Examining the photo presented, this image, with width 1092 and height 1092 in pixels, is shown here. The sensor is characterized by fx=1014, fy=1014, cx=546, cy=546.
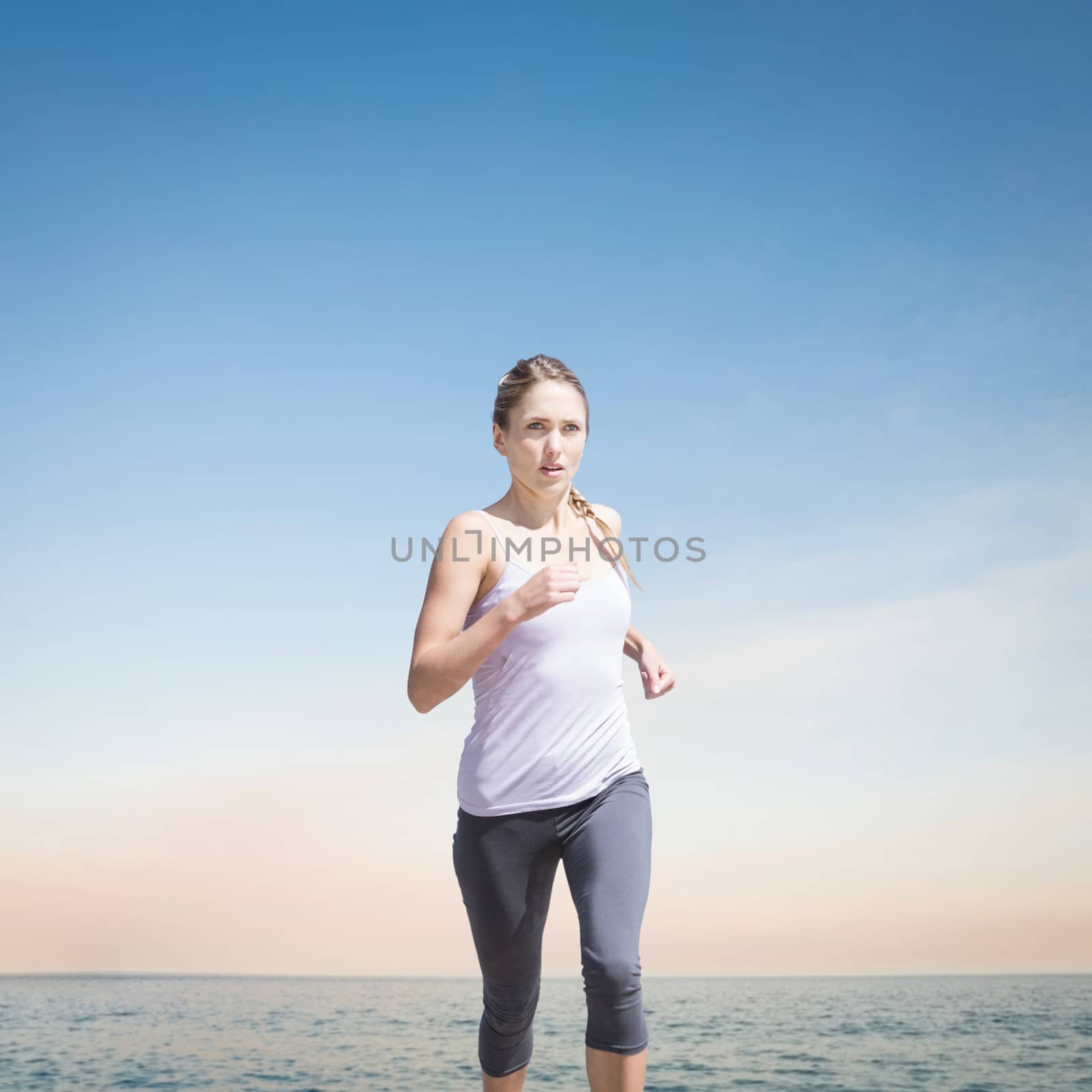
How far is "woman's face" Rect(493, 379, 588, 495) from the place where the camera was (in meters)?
2.96

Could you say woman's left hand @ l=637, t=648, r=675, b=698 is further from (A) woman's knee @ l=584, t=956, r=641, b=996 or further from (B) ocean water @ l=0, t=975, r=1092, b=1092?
(B) ocean water @ l=0, t=975, r=1092, b=1092

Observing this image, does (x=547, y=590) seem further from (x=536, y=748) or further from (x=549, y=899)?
(x=549, y=899)

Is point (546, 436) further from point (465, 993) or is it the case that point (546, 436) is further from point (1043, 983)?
point (1043, 983)

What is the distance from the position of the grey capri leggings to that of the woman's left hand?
37 centimetres

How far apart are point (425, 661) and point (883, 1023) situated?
538 inches

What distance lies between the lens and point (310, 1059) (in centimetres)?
1041

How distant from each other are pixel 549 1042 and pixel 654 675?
9.61 meters

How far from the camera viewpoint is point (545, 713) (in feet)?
9.32

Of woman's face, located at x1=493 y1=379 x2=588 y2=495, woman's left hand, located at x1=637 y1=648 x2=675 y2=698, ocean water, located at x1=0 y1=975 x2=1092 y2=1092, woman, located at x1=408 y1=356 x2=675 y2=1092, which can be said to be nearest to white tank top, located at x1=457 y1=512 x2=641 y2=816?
woman, located at x1=408 y1=356 x2=675 y2=1092

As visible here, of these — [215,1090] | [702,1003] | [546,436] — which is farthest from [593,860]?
[702,1003]

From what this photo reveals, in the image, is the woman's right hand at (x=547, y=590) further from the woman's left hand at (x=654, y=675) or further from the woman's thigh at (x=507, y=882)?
the woman's left hand at (x=654, y=675)

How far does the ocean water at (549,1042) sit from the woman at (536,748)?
261 inches

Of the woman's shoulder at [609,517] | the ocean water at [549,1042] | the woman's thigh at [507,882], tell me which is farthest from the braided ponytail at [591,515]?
the ocean water at [549,1042]

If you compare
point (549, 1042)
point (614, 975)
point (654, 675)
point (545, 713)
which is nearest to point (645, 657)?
point (654, 675)
